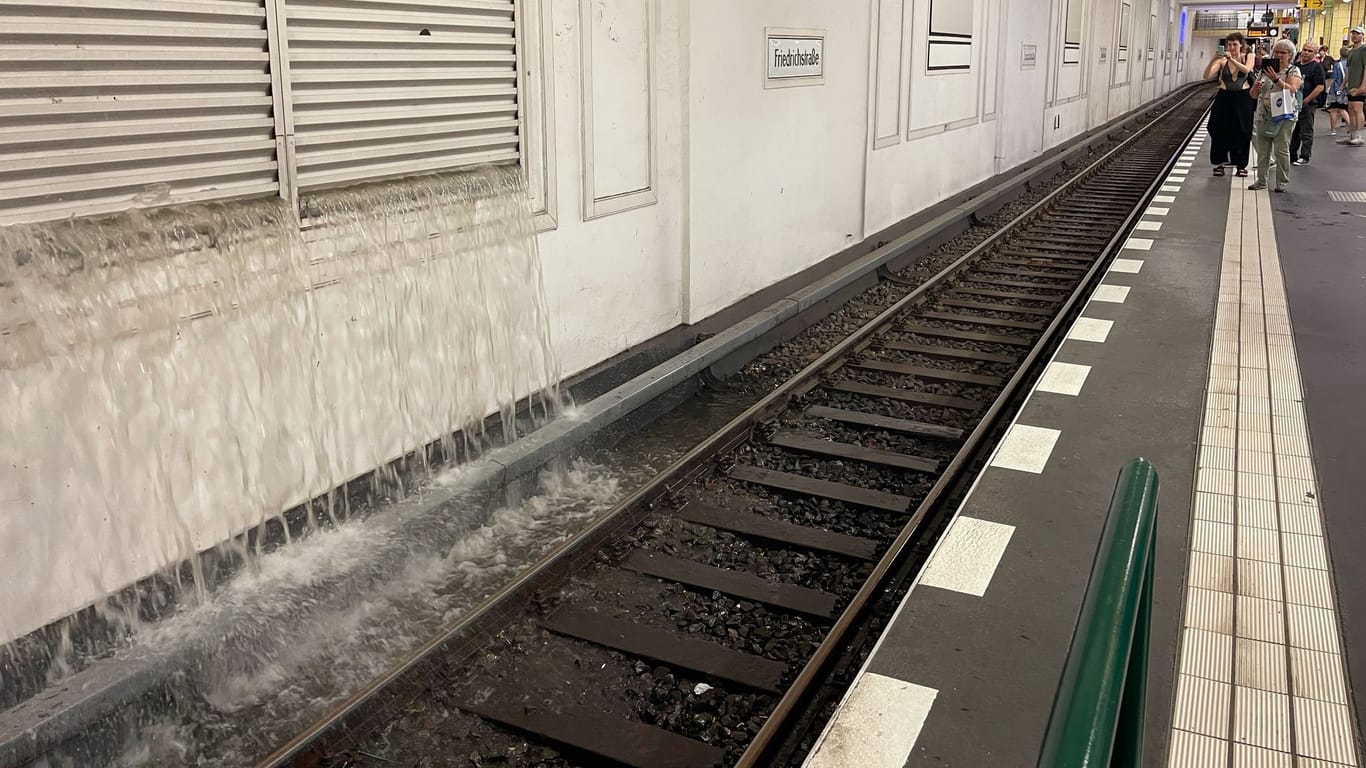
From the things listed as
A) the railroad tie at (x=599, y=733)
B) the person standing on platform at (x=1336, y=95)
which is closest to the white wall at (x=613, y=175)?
the railroad tie at (x=599, y=733)

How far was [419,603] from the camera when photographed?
383 centimetres

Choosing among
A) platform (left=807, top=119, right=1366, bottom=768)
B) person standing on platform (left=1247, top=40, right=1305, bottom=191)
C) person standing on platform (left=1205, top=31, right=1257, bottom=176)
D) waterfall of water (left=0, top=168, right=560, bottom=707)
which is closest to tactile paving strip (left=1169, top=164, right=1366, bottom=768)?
platform (left=807, top=119, right=1366, bottom=768)

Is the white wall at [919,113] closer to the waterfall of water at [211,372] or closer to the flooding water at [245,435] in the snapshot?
the waterfall of water at [211,372]

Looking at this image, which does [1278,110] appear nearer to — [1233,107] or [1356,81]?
[1233,107]

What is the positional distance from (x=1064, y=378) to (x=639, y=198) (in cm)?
265

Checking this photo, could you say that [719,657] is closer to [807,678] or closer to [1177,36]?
[807,678]

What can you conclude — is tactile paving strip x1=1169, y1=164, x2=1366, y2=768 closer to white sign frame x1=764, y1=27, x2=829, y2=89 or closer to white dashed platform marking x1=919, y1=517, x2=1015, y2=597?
white dashed platform marking x1=919, y1=517, x2=1015, y2=597

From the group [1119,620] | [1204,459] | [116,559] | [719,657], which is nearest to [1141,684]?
[1119,620]

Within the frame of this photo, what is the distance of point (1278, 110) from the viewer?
11.8 metres

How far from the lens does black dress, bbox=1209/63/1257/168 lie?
1347cm

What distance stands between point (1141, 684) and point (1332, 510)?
3180 millimetres

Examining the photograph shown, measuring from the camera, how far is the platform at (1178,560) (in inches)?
106

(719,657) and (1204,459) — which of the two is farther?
(1204,459)

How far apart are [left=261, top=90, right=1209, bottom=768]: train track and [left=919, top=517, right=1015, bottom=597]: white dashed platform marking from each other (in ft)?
0.72
